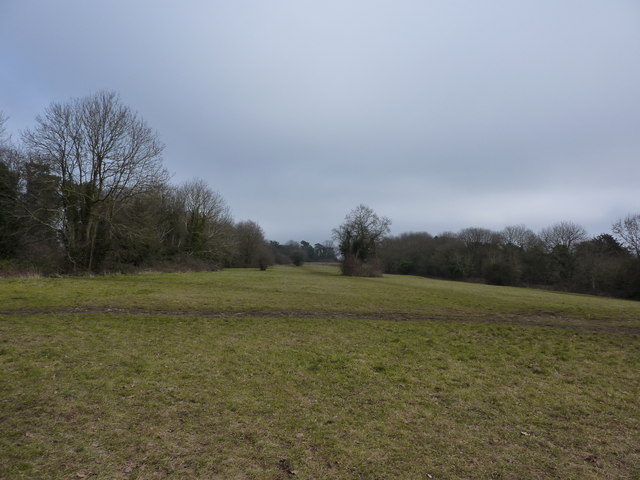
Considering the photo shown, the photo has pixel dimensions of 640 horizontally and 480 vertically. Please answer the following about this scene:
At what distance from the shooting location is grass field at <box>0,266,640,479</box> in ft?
12.9

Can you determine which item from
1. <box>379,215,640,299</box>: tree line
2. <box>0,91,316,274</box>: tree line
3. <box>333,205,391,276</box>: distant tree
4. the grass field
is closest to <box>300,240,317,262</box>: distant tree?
<box>379,215,640,299</box>: tree line

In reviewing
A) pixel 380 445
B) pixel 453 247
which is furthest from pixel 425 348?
pixel 453 247

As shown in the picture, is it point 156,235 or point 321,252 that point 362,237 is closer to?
point 156,235

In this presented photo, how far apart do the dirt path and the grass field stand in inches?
30.3

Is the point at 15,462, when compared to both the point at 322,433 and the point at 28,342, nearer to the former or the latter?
the point at 322,433

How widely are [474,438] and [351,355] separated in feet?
13.0

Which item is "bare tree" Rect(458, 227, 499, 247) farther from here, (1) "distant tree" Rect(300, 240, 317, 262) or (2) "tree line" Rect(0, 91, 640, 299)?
(1) "distant tree" Rect(300, 240, 317, 262)

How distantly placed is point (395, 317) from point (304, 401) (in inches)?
368

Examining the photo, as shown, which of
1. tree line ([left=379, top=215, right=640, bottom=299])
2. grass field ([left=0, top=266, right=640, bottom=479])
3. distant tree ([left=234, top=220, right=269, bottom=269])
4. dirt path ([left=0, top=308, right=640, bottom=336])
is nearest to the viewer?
grass field ([left=0, top=266, right=640, bottom=479])

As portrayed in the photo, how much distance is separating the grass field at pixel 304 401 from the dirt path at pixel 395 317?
2.53ft

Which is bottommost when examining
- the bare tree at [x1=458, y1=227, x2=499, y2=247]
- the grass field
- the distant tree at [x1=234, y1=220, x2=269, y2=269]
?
the grass field

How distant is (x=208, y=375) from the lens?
6594mm

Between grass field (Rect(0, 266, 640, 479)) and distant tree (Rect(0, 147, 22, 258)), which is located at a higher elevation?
distant tree (Rect(0, 147, 22, 258))

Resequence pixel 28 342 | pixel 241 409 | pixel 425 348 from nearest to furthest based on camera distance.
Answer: pixel 241 409 → pixel 28 342 → pixel 425 348
